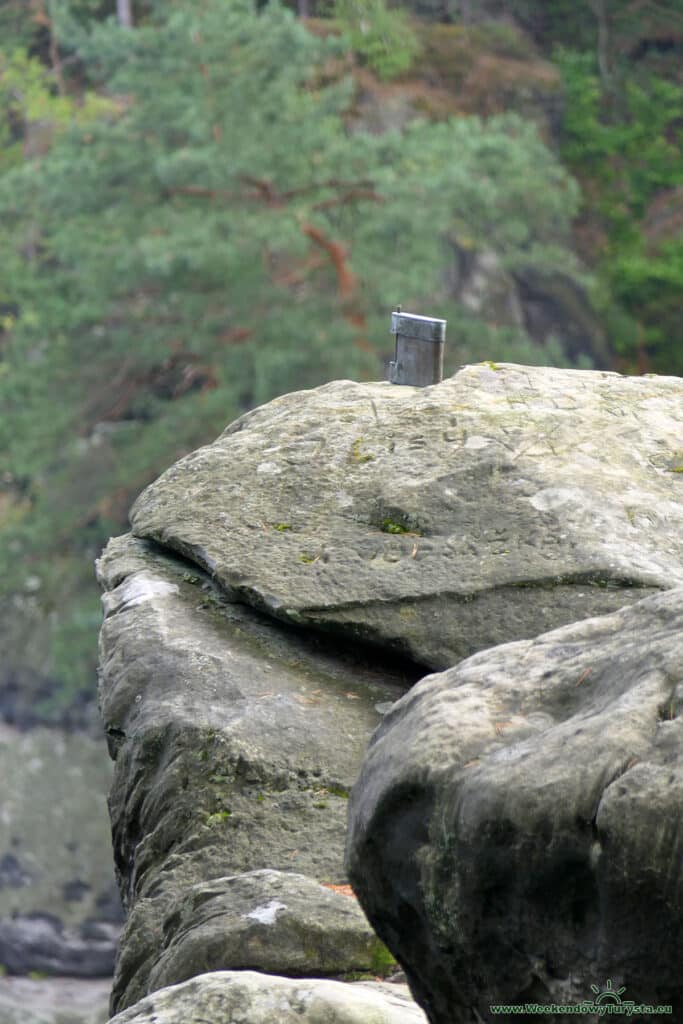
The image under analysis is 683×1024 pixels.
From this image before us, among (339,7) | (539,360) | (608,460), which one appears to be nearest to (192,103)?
(539,360)

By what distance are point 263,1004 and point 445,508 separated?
1.13 metres

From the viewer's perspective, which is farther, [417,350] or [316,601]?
[417,350]

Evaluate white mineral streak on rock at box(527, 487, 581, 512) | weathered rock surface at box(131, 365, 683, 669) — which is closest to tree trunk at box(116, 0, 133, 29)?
weathered rock surface at box(131, 365, 683, 669)

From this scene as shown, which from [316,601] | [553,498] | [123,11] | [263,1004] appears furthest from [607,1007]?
[123,11]

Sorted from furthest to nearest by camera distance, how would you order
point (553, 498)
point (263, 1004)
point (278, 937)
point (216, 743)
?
point (553, 498) → point (216, 743) → point (278, 937) → point (263, 1004)

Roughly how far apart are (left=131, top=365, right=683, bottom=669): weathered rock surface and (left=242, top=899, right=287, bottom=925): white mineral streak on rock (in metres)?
0.56

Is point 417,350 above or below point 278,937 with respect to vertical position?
above

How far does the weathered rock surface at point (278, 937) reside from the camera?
1792 mm

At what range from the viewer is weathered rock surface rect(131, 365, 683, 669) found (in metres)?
2.28

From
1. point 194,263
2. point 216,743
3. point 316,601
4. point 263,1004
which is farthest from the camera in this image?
point 194,263

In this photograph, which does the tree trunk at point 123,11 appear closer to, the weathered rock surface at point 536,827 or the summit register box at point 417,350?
the summit register box at point 417,350

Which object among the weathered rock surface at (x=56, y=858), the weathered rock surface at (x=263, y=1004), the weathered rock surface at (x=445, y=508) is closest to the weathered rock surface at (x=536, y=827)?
the weathered rock surface at (x=263, y=1004)

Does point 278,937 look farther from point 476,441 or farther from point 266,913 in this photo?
point 476,441

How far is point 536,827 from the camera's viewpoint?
4.00 feet
